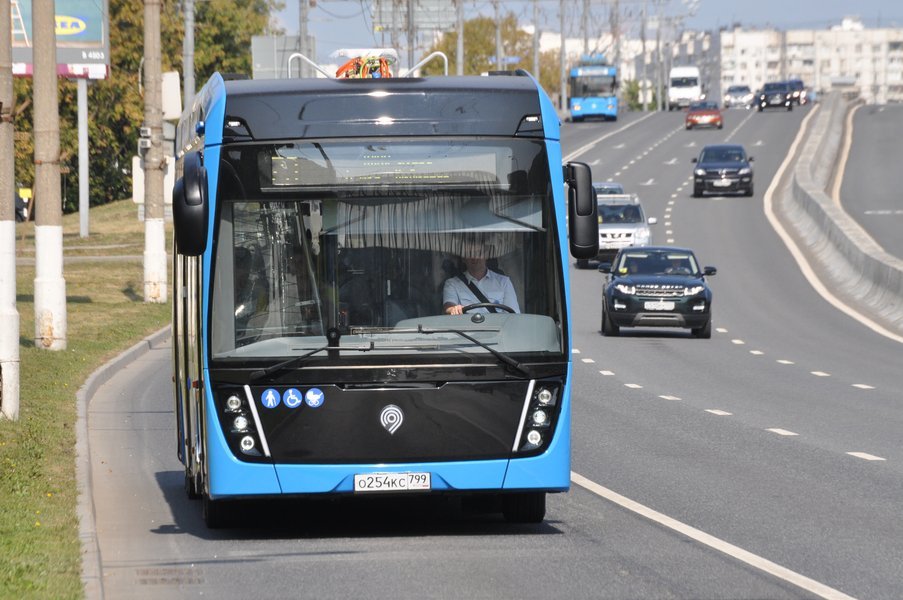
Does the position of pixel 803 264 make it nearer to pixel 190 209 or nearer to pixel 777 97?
pixel 190 209

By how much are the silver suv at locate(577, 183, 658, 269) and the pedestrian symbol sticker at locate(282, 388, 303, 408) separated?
34.6 m

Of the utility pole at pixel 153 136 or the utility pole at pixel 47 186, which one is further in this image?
the utility pole at pixel 153 136

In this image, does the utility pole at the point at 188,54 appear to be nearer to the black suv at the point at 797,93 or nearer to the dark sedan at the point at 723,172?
the dark sedan at the point at 723,172

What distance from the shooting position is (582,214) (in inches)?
381

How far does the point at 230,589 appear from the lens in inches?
332

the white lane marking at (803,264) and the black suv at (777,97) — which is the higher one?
the black suv at (777,97)

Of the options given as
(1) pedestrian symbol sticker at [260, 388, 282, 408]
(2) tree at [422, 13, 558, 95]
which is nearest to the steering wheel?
(1) pedestrian symbol sticker at [260, 388, 282, 408]

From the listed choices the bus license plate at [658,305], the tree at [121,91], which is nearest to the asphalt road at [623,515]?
the bus license plate at [658,305]

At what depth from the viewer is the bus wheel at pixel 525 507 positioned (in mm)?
10320

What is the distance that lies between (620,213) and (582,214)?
118ft

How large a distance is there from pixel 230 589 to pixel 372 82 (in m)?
3.25

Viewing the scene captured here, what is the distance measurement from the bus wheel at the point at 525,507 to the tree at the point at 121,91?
5649cm

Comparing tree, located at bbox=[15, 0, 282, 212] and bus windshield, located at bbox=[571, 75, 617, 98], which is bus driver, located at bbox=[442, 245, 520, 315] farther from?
bus windshield, located at bbox=[571, 75, 617, 98]

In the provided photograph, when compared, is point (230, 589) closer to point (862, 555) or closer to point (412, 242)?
point (412, 242)
